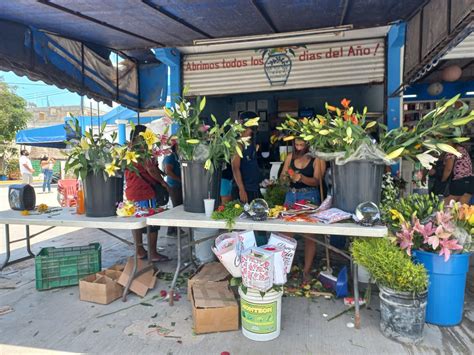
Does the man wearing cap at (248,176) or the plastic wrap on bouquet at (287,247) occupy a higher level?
the man wearing cap at (248,176)

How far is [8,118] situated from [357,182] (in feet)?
66.8

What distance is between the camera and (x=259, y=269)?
7.53 ft

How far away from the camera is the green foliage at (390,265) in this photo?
228 cm

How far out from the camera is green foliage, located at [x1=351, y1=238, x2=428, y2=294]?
2.28 metres

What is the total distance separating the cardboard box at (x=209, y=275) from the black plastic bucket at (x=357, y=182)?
1218 millimetres

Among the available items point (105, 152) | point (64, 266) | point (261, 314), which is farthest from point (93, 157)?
point (261, 314)

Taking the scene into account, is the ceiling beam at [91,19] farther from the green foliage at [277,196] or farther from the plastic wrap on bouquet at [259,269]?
the plastic wrap on bouquet at [259,269]

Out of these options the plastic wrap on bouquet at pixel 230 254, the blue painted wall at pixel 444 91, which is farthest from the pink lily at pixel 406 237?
the blue painted wall at pixel 444 91

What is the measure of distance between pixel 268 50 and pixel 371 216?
3.24 metres

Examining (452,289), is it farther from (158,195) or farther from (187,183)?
(158,195)

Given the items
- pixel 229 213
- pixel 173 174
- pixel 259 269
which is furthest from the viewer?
pixel 173 174

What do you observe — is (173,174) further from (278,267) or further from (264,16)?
(278,267)

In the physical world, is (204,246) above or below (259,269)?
below

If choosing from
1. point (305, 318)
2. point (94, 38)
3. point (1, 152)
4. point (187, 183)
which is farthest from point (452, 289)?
point (1, 152)
